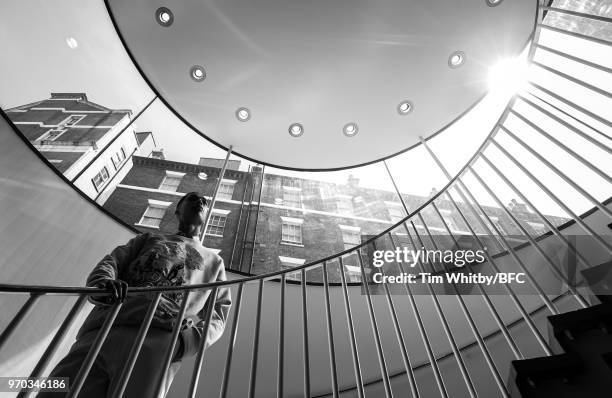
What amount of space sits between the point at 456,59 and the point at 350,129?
1.19m

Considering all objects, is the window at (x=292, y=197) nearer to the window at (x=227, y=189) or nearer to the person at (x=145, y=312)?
the window at (x=227, y=189)

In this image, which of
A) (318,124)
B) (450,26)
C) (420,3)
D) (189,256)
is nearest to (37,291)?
(189,256)

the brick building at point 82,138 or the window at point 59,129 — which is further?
the window at point 59,129

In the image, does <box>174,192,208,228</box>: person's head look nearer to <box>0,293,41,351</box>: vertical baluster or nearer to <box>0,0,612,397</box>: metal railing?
<box>0,0,612,397</box>: metal railing

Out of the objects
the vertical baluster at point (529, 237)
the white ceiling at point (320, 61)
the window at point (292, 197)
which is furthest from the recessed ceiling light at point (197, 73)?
the window at point (292, 197)

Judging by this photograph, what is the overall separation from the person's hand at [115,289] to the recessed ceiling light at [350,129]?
271 cm

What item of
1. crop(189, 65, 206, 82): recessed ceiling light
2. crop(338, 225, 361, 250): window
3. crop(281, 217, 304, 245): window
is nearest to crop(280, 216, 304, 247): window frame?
crop(281, 217, 304, 245): window

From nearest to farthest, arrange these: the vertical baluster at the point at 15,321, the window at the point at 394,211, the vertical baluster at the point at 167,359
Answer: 1. the vertical baluster at the point at 15,321
2. the vertical baluster at the point at 167,359
3. the window at the point at 394,211

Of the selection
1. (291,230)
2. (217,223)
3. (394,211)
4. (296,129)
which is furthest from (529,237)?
(394,211)

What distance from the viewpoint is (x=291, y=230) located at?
11609mm

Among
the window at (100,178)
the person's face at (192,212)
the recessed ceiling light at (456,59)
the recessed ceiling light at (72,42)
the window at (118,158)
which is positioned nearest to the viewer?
the person's face at (192,212)

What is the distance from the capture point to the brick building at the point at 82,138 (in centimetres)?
1345

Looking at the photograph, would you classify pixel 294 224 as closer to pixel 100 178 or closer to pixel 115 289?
pixel 100 178

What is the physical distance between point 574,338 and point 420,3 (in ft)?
8.32
